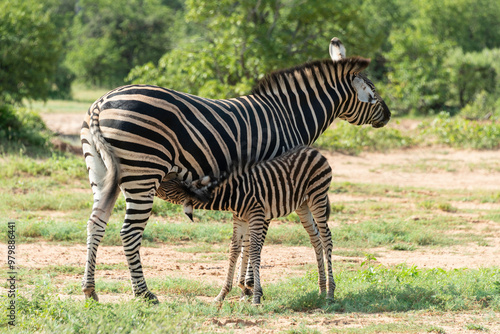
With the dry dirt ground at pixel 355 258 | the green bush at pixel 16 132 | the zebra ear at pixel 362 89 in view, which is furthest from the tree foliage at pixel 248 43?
the zebra ear at pixel 362 89

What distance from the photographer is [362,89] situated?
7.36 meters

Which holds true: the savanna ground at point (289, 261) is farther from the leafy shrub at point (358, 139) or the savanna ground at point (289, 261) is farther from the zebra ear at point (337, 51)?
the zebra ear at point (337, 51)

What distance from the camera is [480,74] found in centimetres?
2470

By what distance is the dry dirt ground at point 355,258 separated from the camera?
214 inches

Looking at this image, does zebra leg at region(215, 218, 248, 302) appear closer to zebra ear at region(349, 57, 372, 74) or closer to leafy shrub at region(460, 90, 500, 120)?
zebra ear at region(349, 57, 372, 74)

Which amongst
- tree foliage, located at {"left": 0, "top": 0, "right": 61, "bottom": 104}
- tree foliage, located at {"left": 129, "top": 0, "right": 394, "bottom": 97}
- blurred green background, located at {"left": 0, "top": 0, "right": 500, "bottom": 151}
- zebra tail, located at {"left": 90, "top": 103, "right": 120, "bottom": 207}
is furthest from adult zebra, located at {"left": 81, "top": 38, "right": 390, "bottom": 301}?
tree foliage, located at {"left": 0, "top": 0, "right": 61, "bottom": 104}

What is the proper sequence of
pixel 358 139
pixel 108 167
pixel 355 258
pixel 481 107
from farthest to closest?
pixel 481 107 → pixel 358 139 → pixel 355 258 → pixel 108 167

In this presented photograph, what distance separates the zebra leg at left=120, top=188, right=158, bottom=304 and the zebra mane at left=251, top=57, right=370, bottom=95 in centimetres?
197

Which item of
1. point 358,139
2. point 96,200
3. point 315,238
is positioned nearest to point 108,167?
point 96,200

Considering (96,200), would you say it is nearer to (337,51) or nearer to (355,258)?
(337,51)

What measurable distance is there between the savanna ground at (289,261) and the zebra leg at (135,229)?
0.20 meters

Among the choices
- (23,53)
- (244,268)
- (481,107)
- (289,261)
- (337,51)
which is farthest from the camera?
(481,107)

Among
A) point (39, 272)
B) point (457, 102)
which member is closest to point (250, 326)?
point (39, 272)

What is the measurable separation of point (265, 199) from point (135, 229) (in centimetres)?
136
